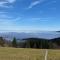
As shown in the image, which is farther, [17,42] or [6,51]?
[6,51]

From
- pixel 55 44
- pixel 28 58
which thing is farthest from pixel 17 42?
pixel 55 44

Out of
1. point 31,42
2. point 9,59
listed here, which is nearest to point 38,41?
point 31,42

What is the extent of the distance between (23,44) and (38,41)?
603mm

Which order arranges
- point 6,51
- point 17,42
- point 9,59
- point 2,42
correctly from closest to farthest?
point 9,59, point 17,42, point 2,42, point 6,51

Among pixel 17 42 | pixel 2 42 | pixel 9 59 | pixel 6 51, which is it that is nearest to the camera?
pixel 9 59

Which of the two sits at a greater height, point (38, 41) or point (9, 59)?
point (38, 41)

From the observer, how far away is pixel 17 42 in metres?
8.32

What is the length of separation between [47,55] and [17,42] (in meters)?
1.23

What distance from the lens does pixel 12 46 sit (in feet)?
29.1

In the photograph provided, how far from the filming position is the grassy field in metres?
7.86

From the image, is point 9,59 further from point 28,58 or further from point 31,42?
point 31,42

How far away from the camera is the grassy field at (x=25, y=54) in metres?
7.86

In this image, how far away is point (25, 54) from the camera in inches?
325

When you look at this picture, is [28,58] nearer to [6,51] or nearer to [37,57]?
[37,57]
